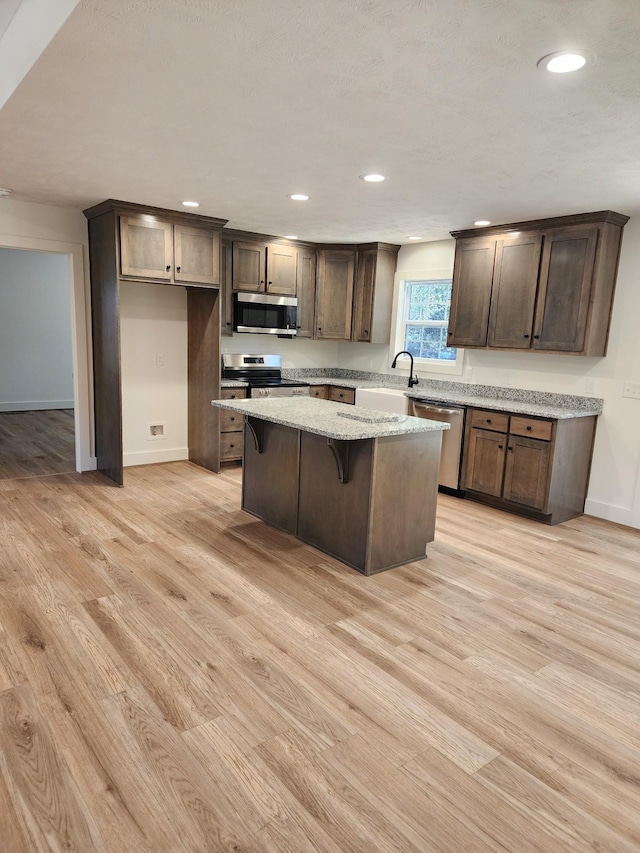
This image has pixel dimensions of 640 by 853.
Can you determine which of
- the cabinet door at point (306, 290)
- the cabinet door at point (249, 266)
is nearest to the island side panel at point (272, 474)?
the cabinet door at point (249, 266)

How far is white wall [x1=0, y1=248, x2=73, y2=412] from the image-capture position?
8.12m

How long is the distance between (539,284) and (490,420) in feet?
3.86

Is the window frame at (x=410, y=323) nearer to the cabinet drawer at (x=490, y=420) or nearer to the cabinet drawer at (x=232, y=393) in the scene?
the cabinet drawer at (x=490, y=420)

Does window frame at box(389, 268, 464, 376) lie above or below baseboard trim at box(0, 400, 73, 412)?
above

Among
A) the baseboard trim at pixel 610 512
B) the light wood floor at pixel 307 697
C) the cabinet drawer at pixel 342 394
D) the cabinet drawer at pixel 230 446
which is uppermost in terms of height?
the cabinet drawer at pixel 342 394

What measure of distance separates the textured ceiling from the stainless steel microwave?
168 cm

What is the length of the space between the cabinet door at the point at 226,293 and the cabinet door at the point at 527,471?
2949mm

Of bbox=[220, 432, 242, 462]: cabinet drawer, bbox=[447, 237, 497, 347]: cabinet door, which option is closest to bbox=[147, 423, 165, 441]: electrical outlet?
bbox=[220, 432, 242, 462]: cabinet drawer

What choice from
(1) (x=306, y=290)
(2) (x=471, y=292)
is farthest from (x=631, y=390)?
(1) (x=306, y=290)

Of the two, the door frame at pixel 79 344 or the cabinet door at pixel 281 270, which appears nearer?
the door frame at pixel 79 344

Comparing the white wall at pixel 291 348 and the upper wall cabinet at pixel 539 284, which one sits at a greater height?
the upper wall cabinet at pixel 539 284

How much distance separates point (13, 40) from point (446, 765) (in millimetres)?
3307

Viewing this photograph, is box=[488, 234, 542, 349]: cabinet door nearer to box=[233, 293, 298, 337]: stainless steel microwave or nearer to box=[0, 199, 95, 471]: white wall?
box=[233, 293, 298, 337]: stainless steel microwave

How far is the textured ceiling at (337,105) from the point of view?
1.72 meters
